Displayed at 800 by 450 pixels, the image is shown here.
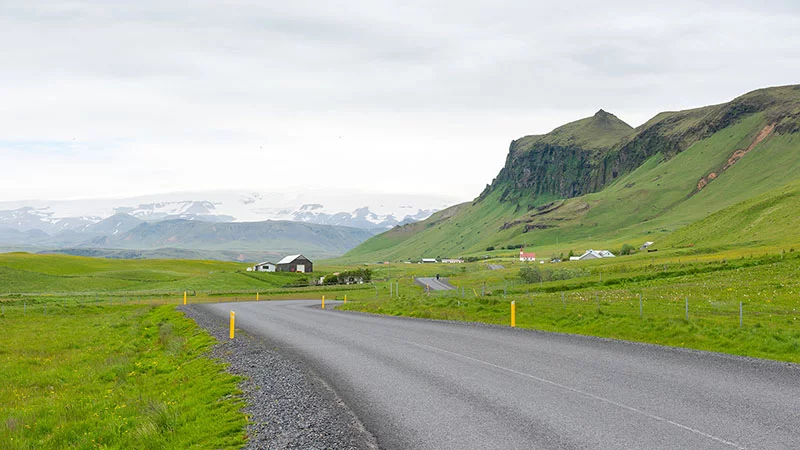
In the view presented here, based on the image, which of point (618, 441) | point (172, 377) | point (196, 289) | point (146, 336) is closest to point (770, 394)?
point (618, 441)

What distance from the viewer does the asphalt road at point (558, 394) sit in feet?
38.7

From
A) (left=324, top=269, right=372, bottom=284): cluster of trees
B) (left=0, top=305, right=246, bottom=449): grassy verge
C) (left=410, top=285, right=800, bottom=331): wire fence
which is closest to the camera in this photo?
(left=0, top=305, right=246, bottom=449): grassy verge

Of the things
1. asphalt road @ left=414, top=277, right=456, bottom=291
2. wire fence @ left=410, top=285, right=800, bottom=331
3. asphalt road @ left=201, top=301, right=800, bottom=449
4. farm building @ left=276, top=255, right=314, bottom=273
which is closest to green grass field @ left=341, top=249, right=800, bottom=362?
wire fence @ left=410, top=285, right=800, bottom=331

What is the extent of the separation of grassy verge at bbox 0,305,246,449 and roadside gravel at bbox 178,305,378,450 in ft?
1.78

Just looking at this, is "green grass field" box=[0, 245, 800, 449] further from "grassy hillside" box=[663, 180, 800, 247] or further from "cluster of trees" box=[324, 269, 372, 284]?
"cluster of trees" box=[324, 269, 372, 284]

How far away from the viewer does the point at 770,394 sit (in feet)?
49.8

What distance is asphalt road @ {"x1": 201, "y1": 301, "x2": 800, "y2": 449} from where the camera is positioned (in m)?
11.8

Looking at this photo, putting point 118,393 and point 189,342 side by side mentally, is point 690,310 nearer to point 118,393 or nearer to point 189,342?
point 189,342

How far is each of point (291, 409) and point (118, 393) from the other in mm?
9039

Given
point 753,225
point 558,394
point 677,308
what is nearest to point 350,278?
point 753,225

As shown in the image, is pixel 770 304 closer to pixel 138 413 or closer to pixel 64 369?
pixel 138 413

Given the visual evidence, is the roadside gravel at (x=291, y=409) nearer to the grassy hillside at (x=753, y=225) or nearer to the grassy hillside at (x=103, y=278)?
the grassy hillside at (x=103, y=278)

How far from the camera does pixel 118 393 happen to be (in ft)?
68.0

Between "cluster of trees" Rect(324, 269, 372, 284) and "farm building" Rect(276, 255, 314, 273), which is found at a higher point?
"farm building" Rect(276, 255, 314, 273)
